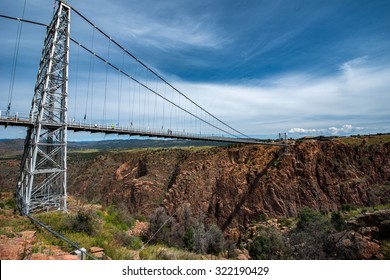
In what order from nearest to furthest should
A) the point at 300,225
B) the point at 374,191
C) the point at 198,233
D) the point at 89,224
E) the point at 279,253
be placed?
the point at 89,224 < the point at 279,253 < the point at 198,233 < the point at 300,225 < the point at 374,191

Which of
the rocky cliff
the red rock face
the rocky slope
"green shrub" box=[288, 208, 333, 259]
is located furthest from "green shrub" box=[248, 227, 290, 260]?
the red rock face

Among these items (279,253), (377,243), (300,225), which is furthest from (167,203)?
(377,243)

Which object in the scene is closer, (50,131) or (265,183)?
(50,131)

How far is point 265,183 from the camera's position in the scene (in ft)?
108

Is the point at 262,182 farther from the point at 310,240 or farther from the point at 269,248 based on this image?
the point at 310,240

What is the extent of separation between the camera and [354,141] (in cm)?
3566

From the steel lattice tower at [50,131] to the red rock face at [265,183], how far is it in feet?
68.9

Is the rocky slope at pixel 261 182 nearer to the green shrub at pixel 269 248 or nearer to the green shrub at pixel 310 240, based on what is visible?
the green shrub at pixel 310 240

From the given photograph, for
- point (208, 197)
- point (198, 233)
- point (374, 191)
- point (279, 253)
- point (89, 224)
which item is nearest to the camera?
point (89, 224)

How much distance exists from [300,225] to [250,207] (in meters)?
9.11

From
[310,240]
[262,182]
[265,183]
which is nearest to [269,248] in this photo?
[310,240]

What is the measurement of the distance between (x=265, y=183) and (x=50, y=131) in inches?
1021

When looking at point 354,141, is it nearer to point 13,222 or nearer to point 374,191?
point 374,191

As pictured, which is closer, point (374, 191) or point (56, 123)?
point (56, 123)
